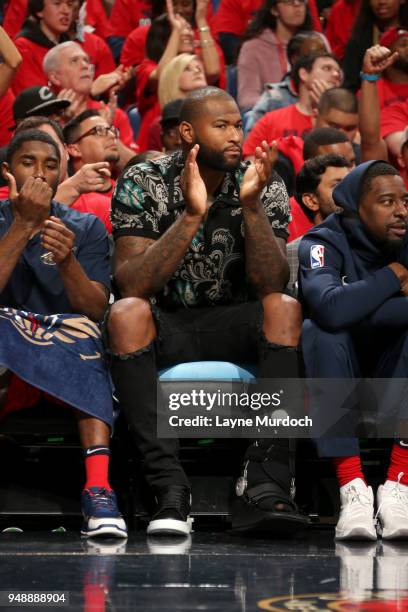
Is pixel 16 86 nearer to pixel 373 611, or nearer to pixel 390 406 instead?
pixel 390 406

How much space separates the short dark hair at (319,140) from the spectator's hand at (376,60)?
802mm

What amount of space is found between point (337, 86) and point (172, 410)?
3.45 metres

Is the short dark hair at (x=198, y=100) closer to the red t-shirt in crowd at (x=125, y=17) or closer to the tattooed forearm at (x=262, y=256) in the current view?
the tattooed forearm at (x=262, y=256)

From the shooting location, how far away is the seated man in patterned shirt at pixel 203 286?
389 centimetres

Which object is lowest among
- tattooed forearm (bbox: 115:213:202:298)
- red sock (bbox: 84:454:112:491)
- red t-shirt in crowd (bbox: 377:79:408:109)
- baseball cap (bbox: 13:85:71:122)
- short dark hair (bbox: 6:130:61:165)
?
red sock (bbox: 84:454:112:491)

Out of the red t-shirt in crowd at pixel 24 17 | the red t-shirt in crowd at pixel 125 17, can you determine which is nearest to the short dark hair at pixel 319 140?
the red t-shirt in crowd at pixel 24 17

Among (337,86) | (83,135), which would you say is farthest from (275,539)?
(337,86)

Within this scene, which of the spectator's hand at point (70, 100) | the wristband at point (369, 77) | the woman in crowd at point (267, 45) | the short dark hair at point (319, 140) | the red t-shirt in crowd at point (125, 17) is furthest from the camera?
the red t-shirt in crowd at point (125, 17)

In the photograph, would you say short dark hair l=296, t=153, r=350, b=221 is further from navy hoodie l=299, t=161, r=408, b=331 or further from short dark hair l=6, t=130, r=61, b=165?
short dark hair l=6, t=130, r=61, b=165

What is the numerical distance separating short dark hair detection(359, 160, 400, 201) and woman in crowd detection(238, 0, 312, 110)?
3.50 metres

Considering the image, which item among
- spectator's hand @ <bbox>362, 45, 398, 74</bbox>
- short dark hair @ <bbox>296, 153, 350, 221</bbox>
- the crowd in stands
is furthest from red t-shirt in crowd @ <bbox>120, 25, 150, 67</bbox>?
short dark hair @ <bbox>296, 153, 350, 221</bbox>

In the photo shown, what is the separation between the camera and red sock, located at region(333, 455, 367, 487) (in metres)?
3.88

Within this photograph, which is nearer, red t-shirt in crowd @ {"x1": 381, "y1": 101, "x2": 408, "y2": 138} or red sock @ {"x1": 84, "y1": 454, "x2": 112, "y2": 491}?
red sock @ {"x1": 84, "y1": 454, "x2": 112, "y2": 491}

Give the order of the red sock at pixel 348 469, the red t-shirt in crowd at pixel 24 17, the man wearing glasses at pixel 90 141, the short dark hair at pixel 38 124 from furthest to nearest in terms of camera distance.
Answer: the red t-shirt in crowd at pixel 24 17 < the man wearing glasses at pixel 90 141 < the short dark hair at pixel 38 124 < the red sock at pixel 348 469
